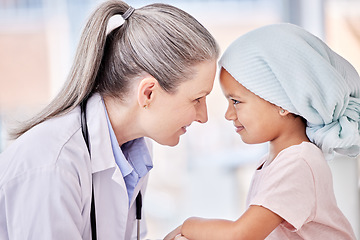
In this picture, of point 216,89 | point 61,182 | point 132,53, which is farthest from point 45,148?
point 216,89

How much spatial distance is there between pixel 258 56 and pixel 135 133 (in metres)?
0.43

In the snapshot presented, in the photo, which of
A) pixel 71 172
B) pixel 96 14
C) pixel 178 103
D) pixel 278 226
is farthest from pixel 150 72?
pixel 278 226

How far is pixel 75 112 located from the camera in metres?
1.52

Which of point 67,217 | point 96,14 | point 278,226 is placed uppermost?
point 96,14

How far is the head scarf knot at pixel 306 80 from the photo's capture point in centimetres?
146

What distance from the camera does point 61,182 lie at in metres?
1.36

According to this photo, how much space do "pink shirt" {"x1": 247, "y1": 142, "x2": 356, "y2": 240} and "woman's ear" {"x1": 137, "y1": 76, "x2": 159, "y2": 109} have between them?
1.27ft

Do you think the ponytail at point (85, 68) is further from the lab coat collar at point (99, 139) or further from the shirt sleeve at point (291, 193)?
the shirt sleeve at point (291, 193)

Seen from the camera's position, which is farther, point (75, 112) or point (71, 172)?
point (75, 112)

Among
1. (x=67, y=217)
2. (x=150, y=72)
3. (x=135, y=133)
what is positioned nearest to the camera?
(x=67, y=217)

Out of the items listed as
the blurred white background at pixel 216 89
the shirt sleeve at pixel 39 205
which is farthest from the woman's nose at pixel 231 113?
the blurred white background at pixel 216 89

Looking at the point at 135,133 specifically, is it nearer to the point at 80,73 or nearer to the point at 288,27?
the point at 80,73

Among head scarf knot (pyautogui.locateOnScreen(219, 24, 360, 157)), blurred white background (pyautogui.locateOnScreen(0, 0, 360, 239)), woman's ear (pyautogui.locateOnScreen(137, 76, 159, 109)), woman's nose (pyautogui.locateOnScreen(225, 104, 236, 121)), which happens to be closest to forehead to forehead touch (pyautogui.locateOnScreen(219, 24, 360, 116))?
head scarf knot (pyautogui.locateOnScreen(219, 24, 360, 157))

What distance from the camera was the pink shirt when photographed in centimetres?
141
